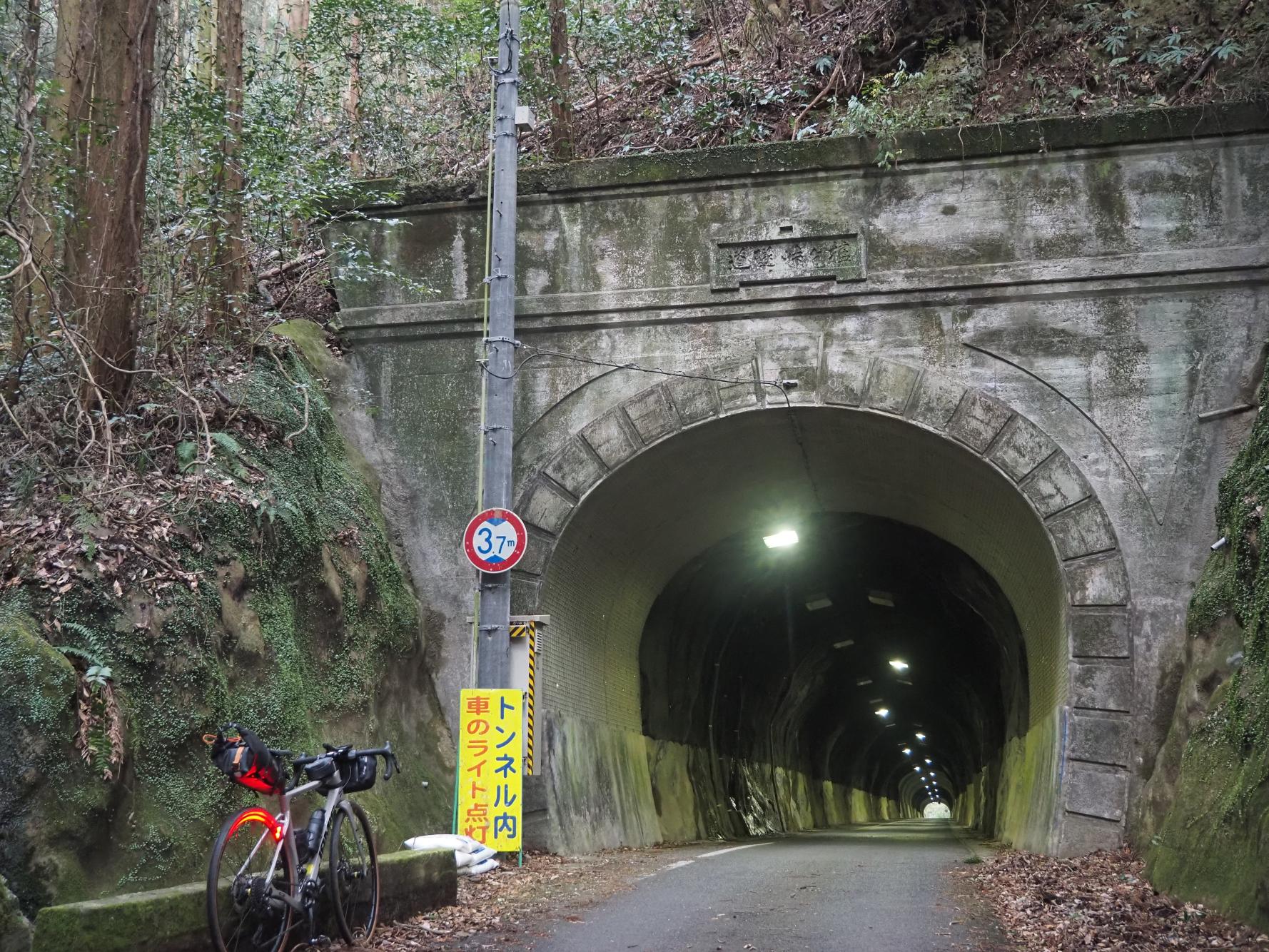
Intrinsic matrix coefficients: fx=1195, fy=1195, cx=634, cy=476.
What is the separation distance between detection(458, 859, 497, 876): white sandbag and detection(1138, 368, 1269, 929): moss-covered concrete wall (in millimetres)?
4754

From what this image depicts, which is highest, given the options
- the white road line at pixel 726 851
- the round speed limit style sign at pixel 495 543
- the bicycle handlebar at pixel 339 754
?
the round speed limit style sign at pixel 495 543

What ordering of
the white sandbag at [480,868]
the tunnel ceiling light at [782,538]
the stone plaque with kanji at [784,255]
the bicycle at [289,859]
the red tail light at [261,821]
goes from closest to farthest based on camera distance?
the bicycle at [289,859]
the red tail light at [261,821]
the white sandbag at [480,868]
the stone plaque with kanji at [784,255]
the tunnel ceiling light at [782,538]

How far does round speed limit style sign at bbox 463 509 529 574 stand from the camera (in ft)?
32.0

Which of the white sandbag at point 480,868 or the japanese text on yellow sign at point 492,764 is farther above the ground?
the japanese text on yellow sign at point 492,764

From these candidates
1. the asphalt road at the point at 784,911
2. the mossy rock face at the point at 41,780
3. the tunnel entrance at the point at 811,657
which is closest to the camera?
the mossy rock face at the point at 41,780

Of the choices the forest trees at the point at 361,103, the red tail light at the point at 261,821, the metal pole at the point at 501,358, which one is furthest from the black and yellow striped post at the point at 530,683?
the red tail light at the point at 261,821

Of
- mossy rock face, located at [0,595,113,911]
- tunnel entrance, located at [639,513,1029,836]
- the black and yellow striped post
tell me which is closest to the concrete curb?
mossy rock face, located at [0,595,113,911]

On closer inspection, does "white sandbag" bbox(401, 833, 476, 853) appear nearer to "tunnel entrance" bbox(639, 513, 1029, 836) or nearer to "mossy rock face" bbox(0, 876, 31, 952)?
"mossy rock face" bbox(0, 876, 31, 952)

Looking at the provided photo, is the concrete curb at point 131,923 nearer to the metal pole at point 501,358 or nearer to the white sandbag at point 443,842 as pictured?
the white sandbag at point 443,842

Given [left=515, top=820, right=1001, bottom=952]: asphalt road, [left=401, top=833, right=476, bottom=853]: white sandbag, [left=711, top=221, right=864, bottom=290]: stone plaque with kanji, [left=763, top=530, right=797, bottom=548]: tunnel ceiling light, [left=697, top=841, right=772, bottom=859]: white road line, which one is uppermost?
[left=711, top=221, right=864, bottom=290]: stone plaque with kanji

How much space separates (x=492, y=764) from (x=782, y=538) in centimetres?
722

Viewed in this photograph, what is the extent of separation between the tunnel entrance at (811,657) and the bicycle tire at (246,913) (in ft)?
33.7

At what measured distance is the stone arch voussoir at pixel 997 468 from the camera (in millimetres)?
10406

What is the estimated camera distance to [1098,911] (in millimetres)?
7191
